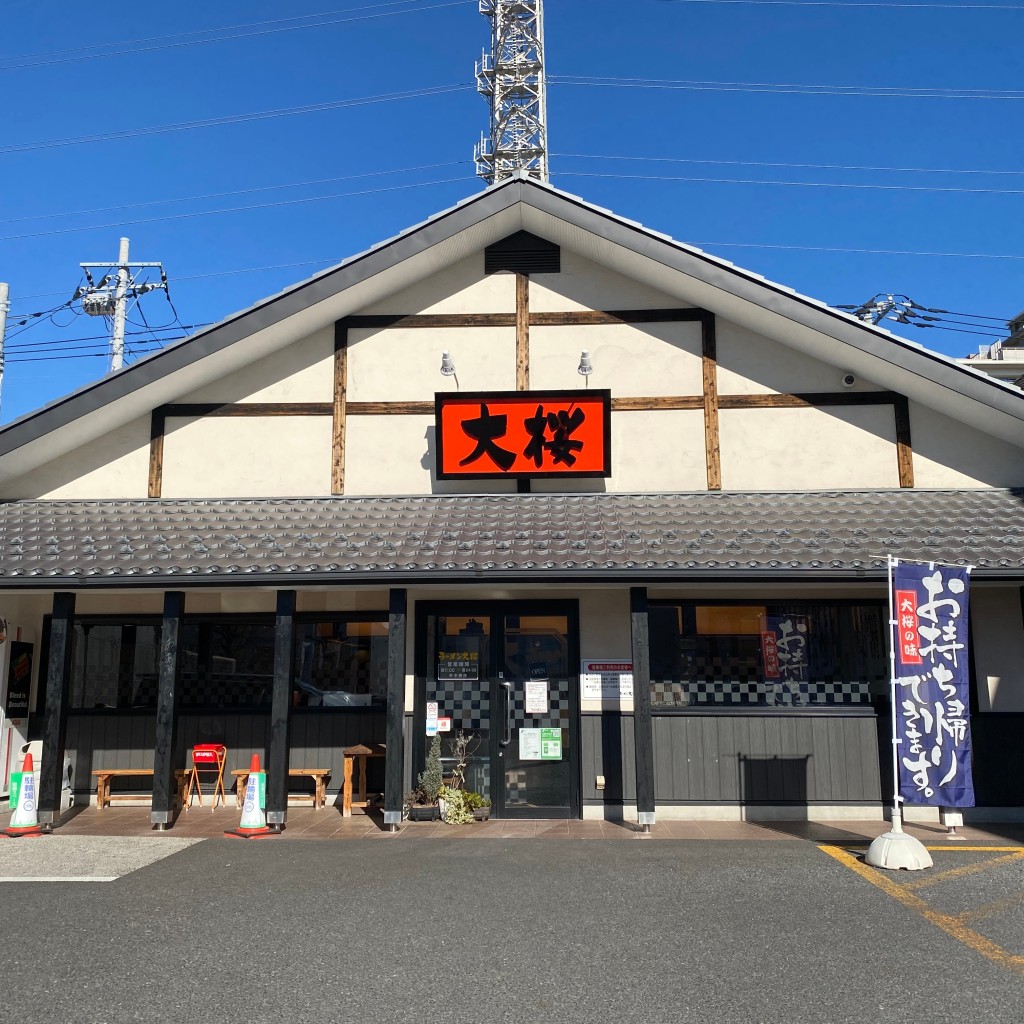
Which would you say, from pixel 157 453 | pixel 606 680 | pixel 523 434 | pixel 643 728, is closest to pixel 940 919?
pixel 643 728

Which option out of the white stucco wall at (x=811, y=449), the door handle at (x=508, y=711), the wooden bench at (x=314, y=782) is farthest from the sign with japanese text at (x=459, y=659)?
the white stucco wall at (x=811, y=449)

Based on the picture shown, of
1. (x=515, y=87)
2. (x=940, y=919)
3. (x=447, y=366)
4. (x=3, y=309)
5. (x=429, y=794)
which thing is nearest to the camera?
(x=940, y=919)

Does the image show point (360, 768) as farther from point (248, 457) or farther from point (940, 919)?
point (940, 919)

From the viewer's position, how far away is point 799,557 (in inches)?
348

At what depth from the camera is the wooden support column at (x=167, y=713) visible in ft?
29.4

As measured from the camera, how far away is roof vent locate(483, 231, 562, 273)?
445 inches

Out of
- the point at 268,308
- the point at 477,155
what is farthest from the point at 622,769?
the point at 477,155

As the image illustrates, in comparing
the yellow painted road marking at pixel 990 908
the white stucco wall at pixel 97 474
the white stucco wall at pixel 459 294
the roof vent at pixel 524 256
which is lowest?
the yellow painted road marking at pixel 990 908

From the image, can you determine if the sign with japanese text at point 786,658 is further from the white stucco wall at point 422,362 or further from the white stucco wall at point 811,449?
the white stucco wall at point 422,362

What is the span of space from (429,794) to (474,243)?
6686 millimetres

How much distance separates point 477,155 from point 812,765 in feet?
79.4

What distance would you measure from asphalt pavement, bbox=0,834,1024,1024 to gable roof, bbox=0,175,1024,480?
4.99 m

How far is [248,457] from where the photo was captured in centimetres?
1105

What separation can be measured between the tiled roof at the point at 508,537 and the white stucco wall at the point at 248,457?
0.80ft
